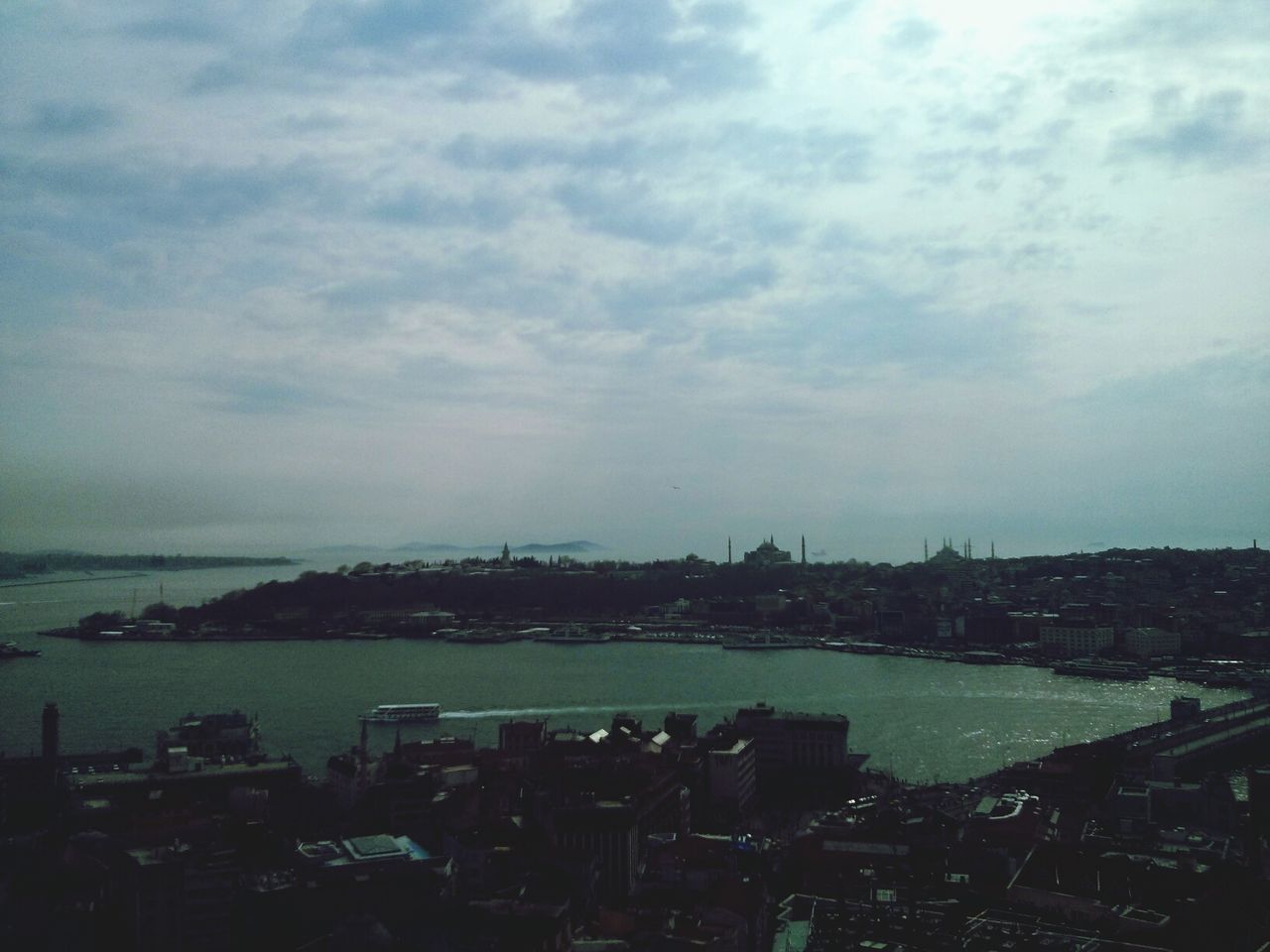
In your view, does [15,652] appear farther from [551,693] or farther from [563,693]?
[563,693]

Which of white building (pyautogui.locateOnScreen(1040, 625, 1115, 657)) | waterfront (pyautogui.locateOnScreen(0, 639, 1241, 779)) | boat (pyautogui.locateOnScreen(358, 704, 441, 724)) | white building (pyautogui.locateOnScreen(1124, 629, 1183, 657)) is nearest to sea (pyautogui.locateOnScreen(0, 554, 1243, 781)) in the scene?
waterfront (pyautogui.locateOnScreen(0, 639, 1241, 779))

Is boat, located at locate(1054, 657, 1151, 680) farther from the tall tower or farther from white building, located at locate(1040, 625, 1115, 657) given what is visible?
the tall tower

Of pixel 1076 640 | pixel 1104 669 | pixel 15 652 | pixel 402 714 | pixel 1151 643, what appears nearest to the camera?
pixel 402 714

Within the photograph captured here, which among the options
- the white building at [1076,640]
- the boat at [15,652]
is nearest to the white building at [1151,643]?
the white building at [1076,640]

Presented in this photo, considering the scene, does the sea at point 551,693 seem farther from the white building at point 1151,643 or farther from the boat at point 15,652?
the white building at point 1151,643

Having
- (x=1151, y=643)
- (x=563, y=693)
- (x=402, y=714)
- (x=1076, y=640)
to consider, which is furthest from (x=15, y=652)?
(x=1151, y=643)

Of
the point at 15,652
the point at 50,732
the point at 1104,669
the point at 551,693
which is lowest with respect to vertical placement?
the point at 1104,669
